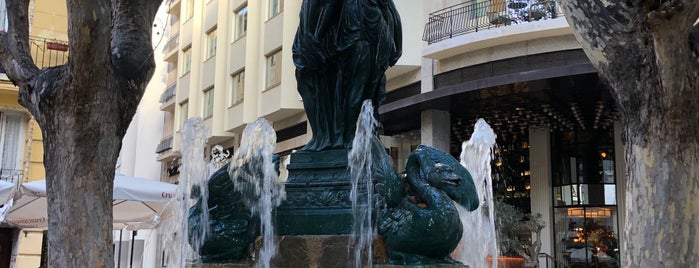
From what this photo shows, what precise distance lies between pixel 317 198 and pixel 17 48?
318 cm

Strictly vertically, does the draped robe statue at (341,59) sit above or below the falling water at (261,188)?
above

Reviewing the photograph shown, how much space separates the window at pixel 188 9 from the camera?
106 feet

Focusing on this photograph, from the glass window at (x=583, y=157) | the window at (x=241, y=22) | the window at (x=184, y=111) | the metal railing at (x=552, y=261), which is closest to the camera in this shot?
the metal railing at (x=552, y=261)

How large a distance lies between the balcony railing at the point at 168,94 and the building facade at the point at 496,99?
5.95m

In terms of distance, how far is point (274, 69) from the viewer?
945 inches

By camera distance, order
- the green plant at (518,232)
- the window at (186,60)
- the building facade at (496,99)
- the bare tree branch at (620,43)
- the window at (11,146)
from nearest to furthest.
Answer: the bare tree branch at (620,43) < the window at (11,146) < the building facade at (496,99) < the green plant at (518,232) < the window at (186,60)

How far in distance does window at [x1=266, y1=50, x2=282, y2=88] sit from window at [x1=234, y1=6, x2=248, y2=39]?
9.13ft

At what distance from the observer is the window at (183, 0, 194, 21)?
1270 inches

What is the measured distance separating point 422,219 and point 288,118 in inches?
796

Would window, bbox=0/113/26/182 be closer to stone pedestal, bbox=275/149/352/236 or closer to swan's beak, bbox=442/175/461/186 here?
stone pedestal, bbox=275/149/352/236

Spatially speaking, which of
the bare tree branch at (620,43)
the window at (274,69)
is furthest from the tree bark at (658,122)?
the window at (274,69)

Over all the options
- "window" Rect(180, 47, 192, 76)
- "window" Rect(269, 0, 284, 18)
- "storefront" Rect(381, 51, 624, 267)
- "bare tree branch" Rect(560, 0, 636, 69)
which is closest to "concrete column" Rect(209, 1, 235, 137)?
"window" Rect(269, 0, 284, 18)

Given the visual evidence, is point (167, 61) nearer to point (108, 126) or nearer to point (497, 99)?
point (497, 99)

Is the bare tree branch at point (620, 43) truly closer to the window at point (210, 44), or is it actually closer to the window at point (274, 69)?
the window at point (274, 69)
